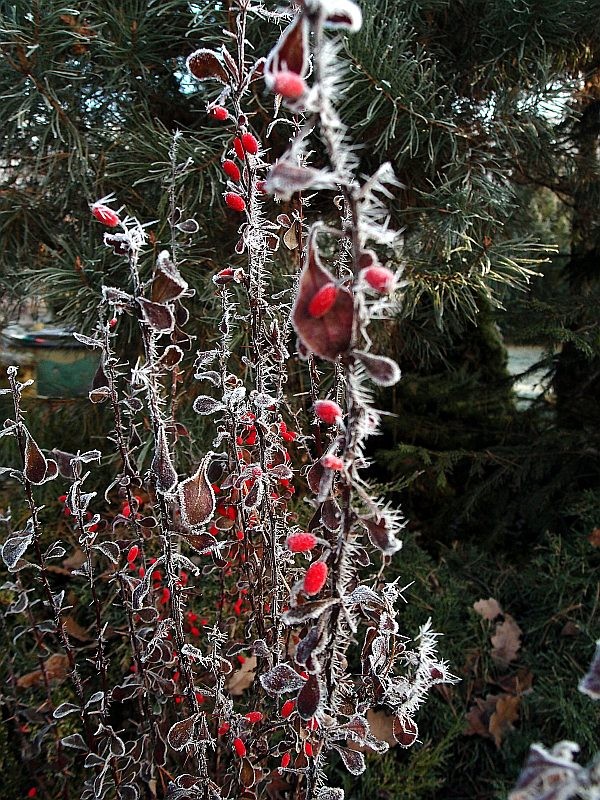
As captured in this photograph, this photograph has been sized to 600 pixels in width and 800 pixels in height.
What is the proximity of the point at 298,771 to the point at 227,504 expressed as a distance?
A: 0.31 meters

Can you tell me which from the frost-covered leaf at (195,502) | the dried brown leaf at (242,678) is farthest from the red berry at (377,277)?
the dried brown leaf at (242,678)

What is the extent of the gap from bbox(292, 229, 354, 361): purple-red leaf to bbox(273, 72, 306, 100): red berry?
79mm

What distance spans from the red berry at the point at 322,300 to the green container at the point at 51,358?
1601 mm

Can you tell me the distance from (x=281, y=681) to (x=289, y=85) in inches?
19.8

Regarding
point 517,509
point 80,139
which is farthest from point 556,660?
point 80,139

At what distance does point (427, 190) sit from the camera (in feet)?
5.02

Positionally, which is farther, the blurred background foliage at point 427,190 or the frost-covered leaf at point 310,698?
the blurred background foliage at point 427,190

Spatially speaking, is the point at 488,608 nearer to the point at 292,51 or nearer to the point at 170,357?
the point at 170,357

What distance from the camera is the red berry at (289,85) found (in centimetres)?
31

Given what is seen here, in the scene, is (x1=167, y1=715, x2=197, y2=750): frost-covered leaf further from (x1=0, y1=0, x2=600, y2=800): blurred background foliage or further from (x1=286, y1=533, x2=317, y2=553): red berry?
(x1=0, y1=0, x2=600, y2=800): blurred background foliage

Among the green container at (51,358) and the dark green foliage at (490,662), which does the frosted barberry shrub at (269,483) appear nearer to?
the dark green foliage at (490,662)

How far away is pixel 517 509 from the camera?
1.91 meters

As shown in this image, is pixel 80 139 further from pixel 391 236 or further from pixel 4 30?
pixel 391 236

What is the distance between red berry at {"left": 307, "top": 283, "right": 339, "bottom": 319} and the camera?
1.18 ft
